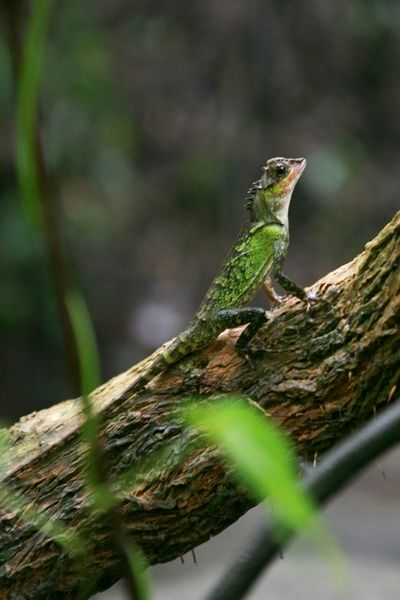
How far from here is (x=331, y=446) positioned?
8.69 feet

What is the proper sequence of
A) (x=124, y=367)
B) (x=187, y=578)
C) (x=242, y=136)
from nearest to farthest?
(x=187, y=578)
(x=124, y=367)
(x=242, y=136)

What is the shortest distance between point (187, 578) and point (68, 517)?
4262mm

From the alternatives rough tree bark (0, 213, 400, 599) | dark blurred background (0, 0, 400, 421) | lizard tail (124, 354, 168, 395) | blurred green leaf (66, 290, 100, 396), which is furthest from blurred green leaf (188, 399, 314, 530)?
dark blurred background (0, 0, 400, 421)

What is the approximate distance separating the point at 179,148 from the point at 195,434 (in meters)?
9.62

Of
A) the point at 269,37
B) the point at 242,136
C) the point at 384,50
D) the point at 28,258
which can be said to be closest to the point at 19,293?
the point at 28,258

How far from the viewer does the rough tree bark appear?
101 inches

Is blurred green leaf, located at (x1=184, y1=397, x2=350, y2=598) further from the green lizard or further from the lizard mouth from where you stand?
the lizard mouth

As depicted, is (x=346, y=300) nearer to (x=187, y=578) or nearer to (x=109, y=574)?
(x=109, y=574)

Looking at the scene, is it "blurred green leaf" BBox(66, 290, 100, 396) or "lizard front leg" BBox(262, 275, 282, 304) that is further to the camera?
"lizard front leg" BBox(262, 275, 282, 304)

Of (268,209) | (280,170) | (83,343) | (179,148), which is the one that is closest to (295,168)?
(280,170)

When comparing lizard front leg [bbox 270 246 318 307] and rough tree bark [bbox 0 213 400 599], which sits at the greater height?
lizard front leg [bbox 270 246 318 307]

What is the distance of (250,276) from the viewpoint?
135 inches

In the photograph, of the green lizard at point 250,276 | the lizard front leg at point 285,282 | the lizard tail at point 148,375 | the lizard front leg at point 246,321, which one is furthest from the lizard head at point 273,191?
the lizard tail at point 148,375

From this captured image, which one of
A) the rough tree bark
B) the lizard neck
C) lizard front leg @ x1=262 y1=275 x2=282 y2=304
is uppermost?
the lizard neck
